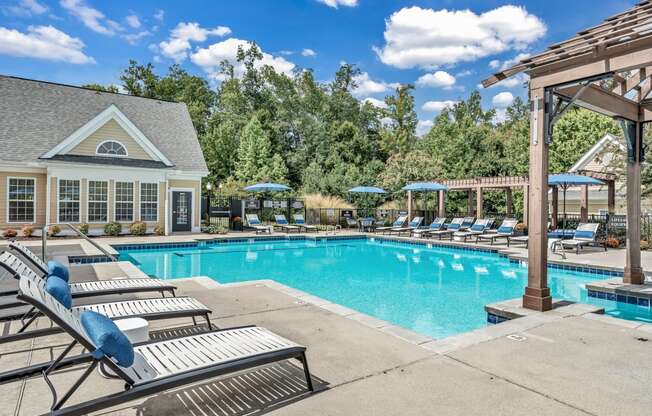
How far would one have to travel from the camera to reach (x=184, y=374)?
2.37m

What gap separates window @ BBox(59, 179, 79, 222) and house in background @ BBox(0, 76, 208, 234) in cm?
3

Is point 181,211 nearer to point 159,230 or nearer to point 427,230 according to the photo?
point 159,230

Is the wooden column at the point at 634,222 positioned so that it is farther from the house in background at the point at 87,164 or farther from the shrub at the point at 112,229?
the shrub at the point at 112,229

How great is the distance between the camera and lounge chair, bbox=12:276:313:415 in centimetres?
216

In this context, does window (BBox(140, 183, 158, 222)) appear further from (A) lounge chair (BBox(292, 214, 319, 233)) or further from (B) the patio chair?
(B) the patio chair

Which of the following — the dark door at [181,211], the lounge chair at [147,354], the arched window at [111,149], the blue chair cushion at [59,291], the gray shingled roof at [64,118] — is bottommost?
the lounge chair at [147,354]

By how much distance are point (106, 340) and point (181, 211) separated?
16.3 m

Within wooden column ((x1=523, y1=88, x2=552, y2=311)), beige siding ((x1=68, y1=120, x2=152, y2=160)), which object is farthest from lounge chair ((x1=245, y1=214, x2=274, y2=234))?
wooden column ((x1=523, y1=88, x2=552, y2=311))

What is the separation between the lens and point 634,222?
6.85 m

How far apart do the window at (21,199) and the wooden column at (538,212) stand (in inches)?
659

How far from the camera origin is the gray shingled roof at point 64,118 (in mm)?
15570

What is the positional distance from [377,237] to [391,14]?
16713 millimetres

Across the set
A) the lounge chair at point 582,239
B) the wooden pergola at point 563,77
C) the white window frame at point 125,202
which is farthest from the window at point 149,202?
the wooden pergola at point 563,77

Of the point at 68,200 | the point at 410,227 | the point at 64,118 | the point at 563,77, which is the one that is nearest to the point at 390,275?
the point at 563,77
